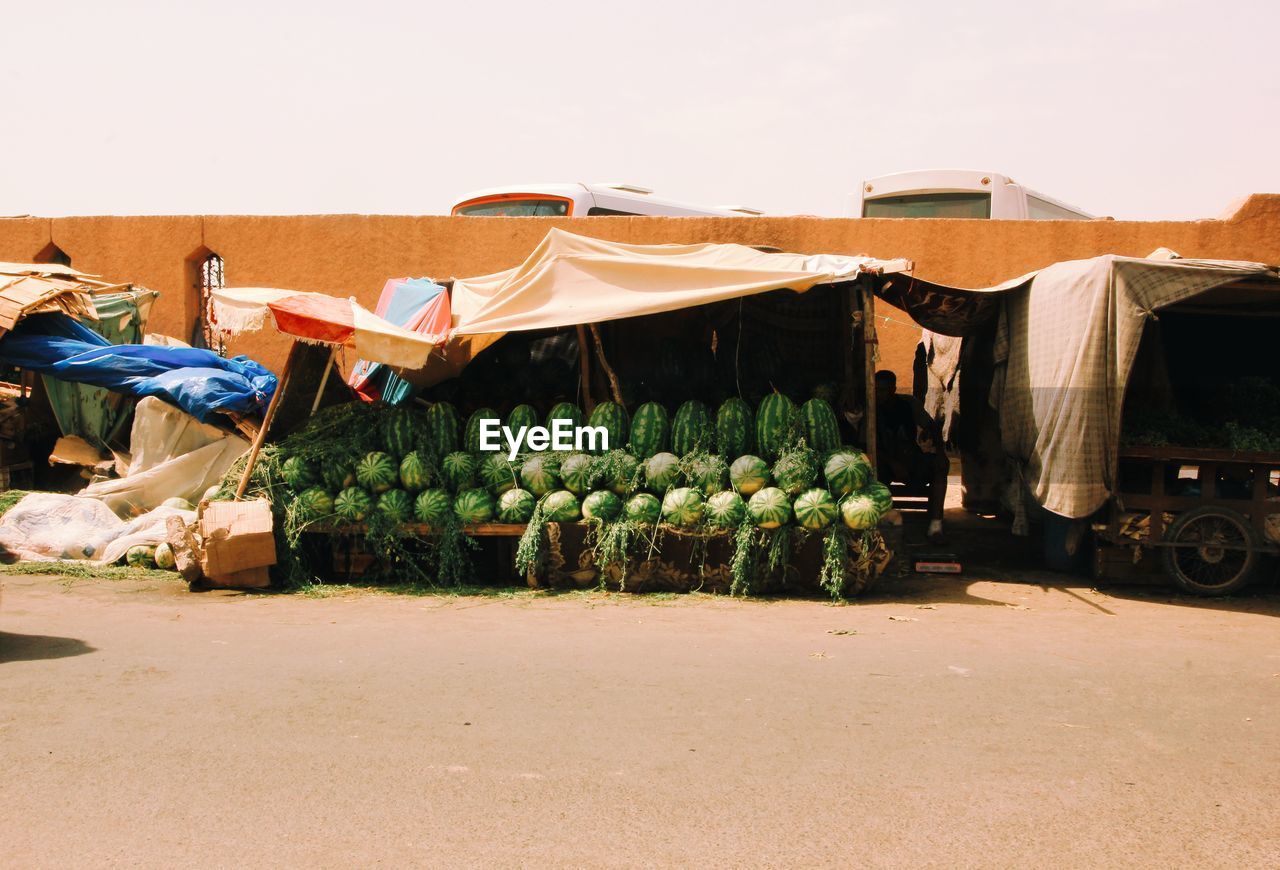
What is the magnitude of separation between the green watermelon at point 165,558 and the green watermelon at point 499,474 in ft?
9.38

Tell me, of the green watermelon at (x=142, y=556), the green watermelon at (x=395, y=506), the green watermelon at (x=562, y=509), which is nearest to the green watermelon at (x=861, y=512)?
the green watermelon at (x=562, y=509)

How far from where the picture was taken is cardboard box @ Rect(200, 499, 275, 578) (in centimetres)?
832

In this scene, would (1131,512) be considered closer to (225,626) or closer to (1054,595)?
→ (1054,595)

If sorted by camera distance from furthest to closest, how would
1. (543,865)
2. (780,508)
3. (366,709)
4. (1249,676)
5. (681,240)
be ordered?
(681,240)
(780,508)
(1249,676)
(366,709)
(543,865)

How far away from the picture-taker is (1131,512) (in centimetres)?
862

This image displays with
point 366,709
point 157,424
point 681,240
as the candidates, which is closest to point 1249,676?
point 366,709

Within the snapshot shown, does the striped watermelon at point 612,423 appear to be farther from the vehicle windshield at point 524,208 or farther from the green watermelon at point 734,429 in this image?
the vehicle windshield at point 524,208

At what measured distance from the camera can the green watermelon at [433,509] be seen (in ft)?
28.5

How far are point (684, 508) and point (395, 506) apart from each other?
7.98 ft

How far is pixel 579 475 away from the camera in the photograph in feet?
28.3

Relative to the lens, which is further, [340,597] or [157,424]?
[157,424]

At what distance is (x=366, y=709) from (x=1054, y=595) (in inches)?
229

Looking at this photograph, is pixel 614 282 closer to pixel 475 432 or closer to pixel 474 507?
pixel 475 432

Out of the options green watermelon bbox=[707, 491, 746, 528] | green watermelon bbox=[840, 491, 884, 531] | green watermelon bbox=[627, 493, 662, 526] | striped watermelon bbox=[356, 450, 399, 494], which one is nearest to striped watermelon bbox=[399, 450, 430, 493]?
striped watermelon bbox=[356, 450, 399, 494]
